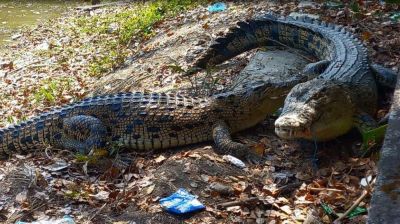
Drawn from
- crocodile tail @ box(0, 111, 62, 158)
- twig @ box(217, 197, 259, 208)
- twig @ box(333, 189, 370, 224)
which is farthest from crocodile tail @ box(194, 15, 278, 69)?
twig @ box(333, 189, 370, 224)

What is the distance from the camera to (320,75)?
445 centimetres

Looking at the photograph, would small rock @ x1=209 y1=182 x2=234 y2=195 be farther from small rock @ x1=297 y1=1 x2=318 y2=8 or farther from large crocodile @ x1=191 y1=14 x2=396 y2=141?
small rock @ x1=297 y1=1 x2=318 y2=8

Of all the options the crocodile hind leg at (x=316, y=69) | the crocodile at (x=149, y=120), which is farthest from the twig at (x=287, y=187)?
the crocodile hind leg at (x=316, y=69)

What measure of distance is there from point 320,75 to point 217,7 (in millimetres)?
5777

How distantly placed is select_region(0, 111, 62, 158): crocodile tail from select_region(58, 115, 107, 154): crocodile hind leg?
15 centimetres

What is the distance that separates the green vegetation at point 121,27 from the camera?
28.0ft

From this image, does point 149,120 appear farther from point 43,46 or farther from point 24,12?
point 24,12

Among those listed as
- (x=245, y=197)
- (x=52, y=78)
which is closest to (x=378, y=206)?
(x=245, y=197)

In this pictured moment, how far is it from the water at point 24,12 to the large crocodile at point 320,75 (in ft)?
24.1

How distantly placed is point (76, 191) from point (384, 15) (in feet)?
16.8

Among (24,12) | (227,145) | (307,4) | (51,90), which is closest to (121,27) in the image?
(51,90)

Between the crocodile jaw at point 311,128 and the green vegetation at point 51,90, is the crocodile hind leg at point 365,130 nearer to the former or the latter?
the crocodile jaw at point 311,128

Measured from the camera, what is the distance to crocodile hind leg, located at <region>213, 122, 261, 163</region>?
14.4 feet

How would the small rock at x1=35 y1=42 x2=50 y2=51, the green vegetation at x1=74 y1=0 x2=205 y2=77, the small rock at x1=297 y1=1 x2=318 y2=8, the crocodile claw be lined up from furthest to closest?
the small rock at x1=35 y1=42 x2=50 y2=51, the green vegetation at x1=74 y1=0 x2=205 y2=77, the small rock at x1=297 y1=1 x2=318 y2=8, the crocodile claw
